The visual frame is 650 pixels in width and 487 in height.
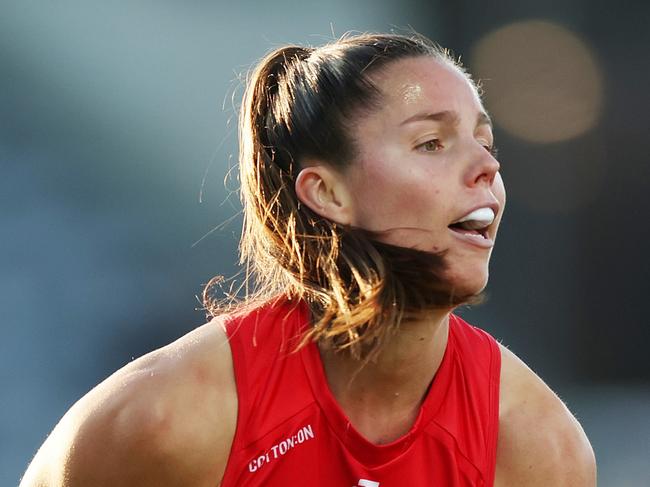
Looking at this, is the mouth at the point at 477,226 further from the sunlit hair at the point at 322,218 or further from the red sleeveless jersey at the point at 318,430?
the red sleeveless jersey at the point at 318,430

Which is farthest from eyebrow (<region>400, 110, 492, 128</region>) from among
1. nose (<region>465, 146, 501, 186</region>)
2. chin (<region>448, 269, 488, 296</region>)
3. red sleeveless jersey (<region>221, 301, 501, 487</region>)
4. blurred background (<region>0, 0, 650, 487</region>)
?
blurred background (<region>0, 0, 650, 487</region>)

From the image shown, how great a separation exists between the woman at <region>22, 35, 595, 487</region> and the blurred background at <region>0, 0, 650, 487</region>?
368 cm

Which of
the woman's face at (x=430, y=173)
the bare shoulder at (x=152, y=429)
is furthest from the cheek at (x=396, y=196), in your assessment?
the bare shoulder at (x=152, y=429)

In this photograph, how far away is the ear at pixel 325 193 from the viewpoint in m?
2.40

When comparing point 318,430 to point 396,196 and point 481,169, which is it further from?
point 481,169

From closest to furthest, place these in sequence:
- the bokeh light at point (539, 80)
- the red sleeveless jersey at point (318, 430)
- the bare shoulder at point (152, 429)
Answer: the bare shoulder at point (152, 429)
the red sleeveless jersey at point (318, 430)
the bokeh light at point (539, 80)

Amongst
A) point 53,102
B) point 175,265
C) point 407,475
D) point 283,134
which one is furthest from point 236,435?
point 53,102

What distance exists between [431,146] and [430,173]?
3.8 inches

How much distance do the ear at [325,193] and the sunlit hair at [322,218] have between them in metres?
0.02

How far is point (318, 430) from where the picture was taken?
2391mm

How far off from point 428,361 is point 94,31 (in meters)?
4.88

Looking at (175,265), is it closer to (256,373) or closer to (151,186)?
(151,186)

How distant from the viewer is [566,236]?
6730mm

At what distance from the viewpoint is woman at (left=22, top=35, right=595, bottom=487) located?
2.25 m
